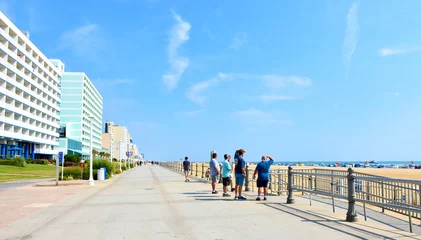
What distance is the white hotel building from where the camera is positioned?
217ft

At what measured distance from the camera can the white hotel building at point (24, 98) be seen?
217ft

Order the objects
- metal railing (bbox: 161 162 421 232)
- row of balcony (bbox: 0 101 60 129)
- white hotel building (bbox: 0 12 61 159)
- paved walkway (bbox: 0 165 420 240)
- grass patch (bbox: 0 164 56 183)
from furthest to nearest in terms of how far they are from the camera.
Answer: row of balcony (bbox: 0 101 60 129), white hotel building (bbox: 0 12 61 159), grass patch (bbox: 0 164 56 183), metal railing (bbox: 161 162 421 232), paved walkway (bbox: 0 165 420 240)

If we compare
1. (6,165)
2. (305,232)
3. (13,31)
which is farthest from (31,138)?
(305,232)

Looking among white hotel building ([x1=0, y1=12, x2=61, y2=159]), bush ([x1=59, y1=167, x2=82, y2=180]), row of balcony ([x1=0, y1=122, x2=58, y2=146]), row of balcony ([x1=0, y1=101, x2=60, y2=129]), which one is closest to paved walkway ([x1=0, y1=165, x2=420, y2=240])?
bush ([x1=59, y1=167, x2=82, y2=180])

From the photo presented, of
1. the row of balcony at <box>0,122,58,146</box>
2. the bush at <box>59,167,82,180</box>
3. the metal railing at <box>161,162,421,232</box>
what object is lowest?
the bush at <box>59,167,82,180</box>

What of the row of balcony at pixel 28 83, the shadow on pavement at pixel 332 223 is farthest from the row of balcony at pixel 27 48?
the shadow on pavement at pixel 332 223

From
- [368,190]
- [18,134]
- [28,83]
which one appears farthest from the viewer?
[28,83]

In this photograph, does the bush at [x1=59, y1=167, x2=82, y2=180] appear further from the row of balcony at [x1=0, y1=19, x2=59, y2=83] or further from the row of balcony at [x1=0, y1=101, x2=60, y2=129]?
the row of balcony at [x1=0, y1=19, x2=59, y2=83]

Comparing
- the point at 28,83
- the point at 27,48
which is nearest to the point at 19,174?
the point at 28,83

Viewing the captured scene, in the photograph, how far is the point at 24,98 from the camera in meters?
75.6

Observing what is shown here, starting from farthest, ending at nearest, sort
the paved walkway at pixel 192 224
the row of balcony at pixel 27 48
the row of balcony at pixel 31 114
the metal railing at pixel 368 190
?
the row of balcony at pixel 31 114, the row of balcony at pixel 27 48, the metal railing at pixel 368 190, the paved walkway at pixel 192 224

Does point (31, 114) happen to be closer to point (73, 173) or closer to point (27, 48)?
point (27, 48)

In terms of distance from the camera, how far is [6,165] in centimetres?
5172

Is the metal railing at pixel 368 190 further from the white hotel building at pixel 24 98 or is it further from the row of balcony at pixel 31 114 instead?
the row of balcony at pixel 31 114
